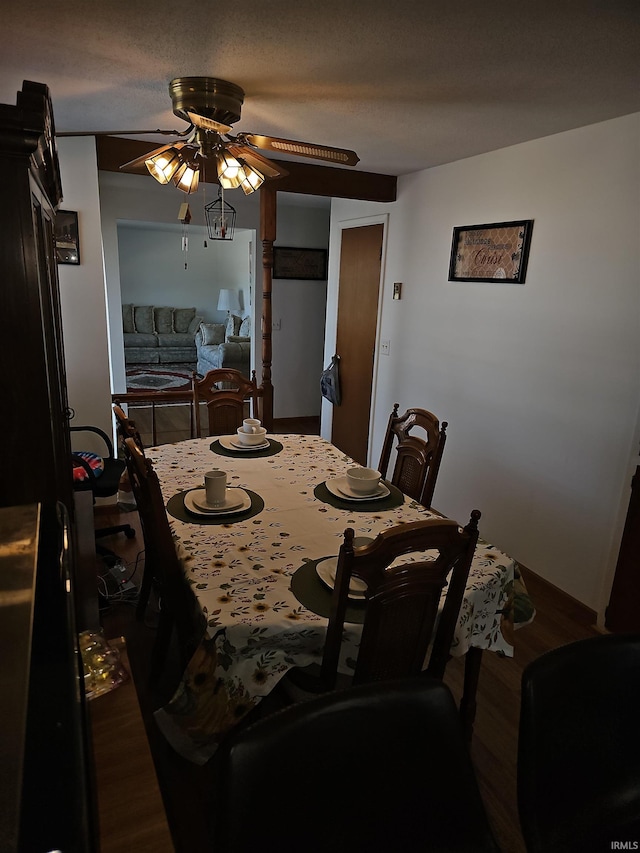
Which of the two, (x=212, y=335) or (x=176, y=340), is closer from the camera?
(x=212, y=335)

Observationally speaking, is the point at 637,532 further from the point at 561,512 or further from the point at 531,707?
the point at 531,707

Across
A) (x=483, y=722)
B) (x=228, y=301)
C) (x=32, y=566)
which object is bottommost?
(x=483, y=722)

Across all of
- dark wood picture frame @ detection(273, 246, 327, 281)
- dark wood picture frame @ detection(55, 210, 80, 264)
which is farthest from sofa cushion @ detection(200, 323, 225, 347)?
dark wood picture frame @ detection(55, 210, 80, 264)

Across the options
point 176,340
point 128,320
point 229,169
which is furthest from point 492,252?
point 128,320

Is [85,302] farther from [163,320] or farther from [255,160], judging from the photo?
[163,320]

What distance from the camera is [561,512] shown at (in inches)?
105

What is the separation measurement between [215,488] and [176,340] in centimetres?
759

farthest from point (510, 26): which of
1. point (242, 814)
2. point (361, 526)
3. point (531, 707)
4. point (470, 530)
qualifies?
point (242, 814)

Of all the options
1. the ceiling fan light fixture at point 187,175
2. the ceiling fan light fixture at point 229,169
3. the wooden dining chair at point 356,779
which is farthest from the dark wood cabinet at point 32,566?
the ceiling fan light fixture at point 229,169

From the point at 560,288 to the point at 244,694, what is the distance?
2.35 metres

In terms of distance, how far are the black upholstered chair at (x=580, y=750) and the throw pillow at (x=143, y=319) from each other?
903 cm

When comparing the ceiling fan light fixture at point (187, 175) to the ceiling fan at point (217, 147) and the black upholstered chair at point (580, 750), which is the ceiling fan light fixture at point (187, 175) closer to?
the ceiling fan at point (217, 147)

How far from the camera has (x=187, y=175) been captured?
6.85ft

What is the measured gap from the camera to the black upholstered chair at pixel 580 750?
0.92m
